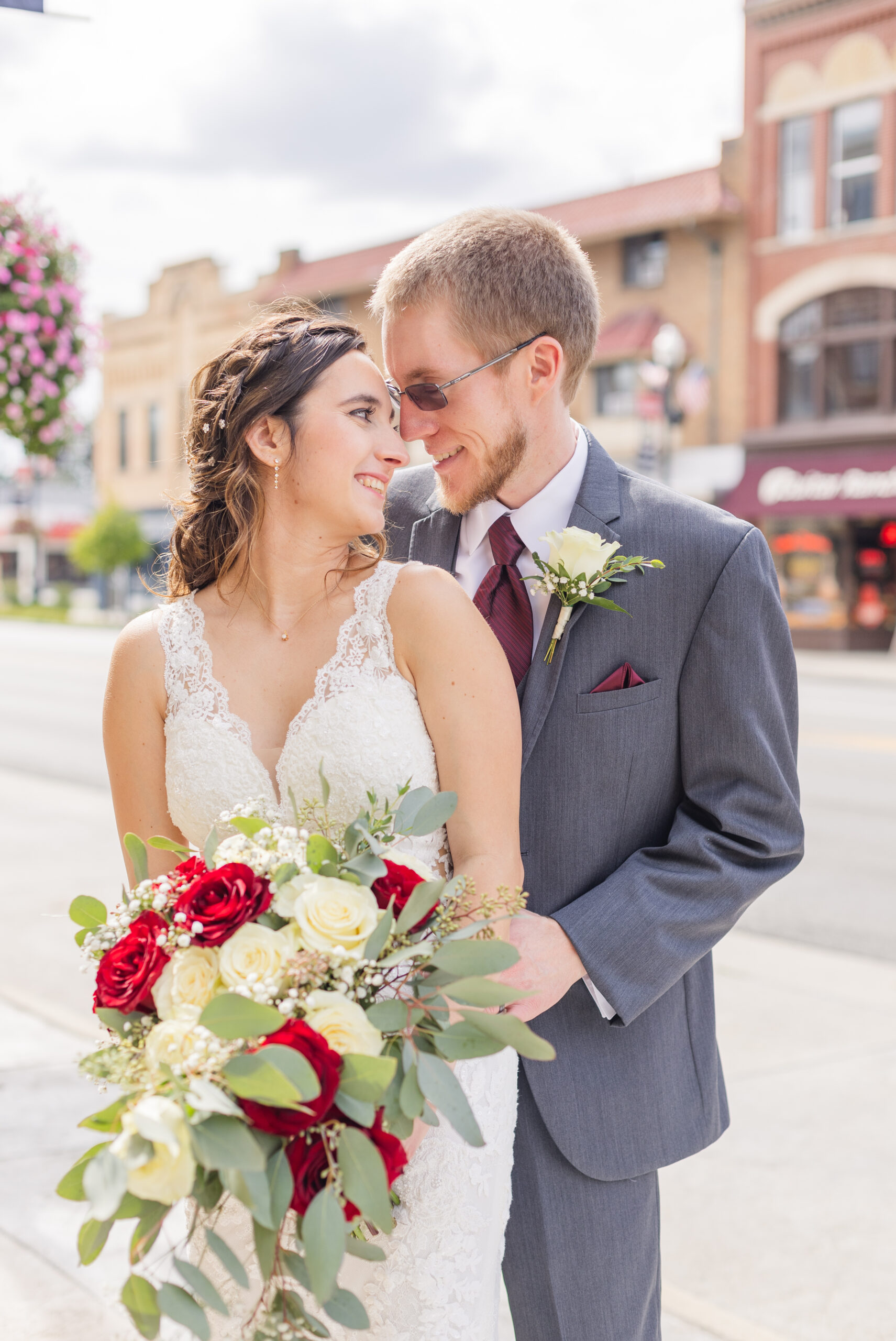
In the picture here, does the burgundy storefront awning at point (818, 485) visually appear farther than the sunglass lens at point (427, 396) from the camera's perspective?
Yes

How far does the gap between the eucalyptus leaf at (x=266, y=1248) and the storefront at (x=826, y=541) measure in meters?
21.0

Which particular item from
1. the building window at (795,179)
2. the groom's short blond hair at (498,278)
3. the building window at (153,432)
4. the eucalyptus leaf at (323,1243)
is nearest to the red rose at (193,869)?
the eucalyptus leaf at (323,1243)

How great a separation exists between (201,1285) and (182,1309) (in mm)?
39

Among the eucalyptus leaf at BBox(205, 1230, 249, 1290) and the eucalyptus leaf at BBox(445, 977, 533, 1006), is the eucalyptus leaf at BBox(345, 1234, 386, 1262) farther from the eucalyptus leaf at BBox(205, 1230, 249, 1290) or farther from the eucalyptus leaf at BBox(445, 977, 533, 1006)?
the eucalyptus leaf at BBox(445, 977, 533, 1006)

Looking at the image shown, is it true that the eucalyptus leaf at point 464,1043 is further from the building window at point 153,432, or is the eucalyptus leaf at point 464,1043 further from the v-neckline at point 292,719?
the building window at point 153,432

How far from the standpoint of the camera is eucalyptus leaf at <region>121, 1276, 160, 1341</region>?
1.50 meters

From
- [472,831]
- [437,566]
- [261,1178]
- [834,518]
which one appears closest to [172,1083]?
[261,1178]

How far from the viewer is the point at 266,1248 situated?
5.06ft

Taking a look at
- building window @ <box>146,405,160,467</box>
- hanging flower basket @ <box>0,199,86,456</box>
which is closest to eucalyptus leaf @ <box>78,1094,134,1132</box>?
hanging flower basket @ <box>0,199,86,456</box>

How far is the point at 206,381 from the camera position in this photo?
8.04ft

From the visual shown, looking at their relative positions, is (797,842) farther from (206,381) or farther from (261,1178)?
(206,381)

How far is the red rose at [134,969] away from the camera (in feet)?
5.50

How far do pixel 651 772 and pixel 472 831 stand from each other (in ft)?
1.19

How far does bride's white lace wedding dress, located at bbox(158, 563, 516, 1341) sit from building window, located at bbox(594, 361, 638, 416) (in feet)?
74.4
